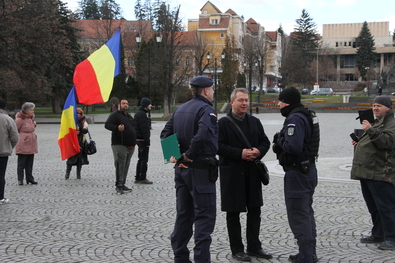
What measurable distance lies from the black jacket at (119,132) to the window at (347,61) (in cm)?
13131

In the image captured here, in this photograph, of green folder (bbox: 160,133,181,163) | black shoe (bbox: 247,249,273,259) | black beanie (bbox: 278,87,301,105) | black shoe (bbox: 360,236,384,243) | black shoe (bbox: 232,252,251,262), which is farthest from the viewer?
black shoe (bbox: 360,236,384,243)

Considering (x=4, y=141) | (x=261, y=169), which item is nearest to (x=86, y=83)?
(x=4, y=141)

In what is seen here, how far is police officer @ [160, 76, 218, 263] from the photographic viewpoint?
5.04 m

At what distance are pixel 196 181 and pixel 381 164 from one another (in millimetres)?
2412

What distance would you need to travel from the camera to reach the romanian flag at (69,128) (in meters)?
10.4

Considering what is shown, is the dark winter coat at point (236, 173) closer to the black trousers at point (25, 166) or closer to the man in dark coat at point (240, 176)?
the man in dark coat at point (240, 176)

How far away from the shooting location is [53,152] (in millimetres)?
18203

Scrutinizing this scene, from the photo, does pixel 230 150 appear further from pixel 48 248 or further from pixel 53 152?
pixel 53 152

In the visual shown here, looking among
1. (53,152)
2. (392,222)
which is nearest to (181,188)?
(392,222)

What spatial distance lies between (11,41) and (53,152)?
77.6 ft

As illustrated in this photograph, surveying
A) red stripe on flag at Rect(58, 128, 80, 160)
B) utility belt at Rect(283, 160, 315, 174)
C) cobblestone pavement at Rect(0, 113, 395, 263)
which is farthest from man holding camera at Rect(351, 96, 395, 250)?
red stripe on flag at Rect(58, 128, 80, 160)

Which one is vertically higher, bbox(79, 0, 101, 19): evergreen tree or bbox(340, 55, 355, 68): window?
bbox(79, 0, 101, 19): evergreen tree

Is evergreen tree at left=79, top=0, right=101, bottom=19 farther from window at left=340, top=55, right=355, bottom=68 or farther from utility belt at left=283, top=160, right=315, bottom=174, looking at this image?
utility belt at left=283, top=160, right=315, bottom=174

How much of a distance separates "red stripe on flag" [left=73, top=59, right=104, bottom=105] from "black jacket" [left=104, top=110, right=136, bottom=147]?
65cm
